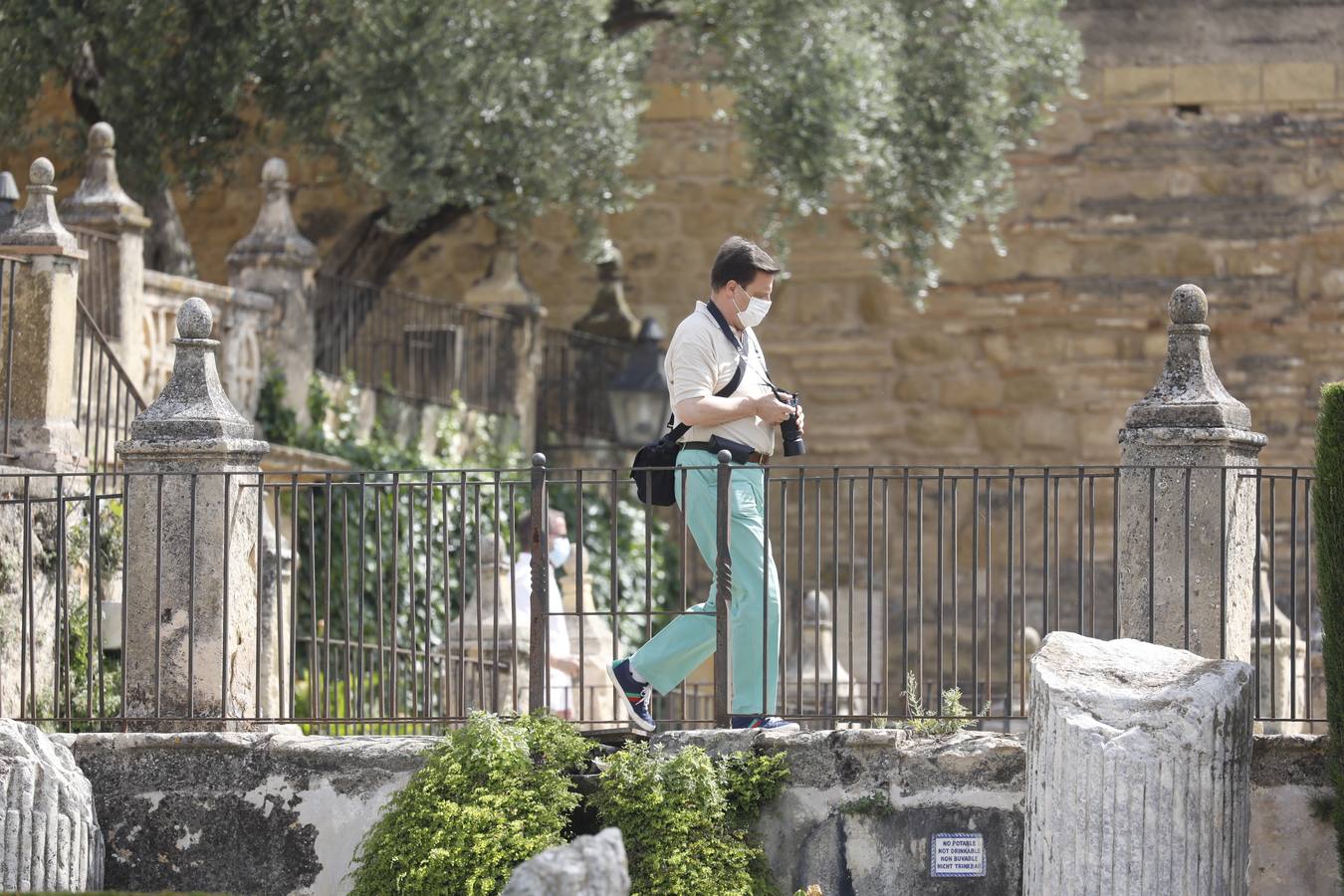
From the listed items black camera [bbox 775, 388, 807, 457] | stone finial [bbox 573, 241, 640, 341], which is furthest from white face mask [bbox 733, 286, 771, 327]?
stone finial [bbox 573, 241, 640, 341]

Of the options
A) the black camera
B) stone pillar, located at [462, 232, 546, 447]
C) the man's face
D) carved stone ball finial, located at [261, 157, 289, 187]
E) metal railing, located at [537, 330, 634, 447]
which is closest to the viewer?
the black camera

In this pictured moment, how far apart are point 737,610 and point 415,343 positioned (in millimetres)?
9369

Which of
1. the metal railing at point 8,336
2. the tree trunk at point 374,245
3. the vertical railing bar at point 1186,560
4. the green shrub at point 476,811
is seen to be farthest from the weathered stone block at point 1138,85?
the green shrub at point 476,811

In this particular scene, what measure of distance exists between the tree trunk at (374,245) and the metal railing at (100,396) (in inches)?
191

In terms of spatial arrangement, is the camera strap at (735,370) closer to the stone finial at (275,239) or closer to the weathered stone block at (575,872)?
the weathered stone block at (575,872)

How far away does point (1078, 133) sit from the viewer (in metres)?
18.9

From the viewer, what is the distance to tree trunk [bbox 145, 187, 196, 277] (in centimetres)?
1639

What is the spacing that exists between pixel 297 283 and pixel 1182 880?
9133mm

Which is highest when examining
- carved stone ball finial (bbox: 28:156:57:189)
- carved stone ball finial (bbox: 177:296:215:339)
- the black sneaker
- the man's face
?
carved stone ball finial (bbox: 28:156:57:189)

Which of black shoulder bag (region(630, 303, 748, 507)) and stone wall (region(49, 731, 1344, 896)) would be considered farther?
black shoulder bag (region(630, 303, 748, 507))

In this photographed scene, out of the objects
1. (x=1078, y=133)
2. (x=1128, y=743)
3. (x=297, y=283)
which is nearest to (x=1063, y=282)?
(x=1078, y=133)

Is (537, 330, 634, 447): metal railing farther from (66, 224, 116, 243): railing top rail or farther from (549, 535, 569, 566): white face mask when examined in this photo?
(549, 535, 569, 566): white face mask

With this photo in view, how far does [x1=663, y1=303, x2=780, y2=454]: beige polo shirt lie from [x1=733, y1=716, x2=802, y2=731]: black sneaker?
949 mm

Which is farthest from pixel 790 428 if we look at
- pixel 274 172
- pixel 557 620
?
pixel 274 172
